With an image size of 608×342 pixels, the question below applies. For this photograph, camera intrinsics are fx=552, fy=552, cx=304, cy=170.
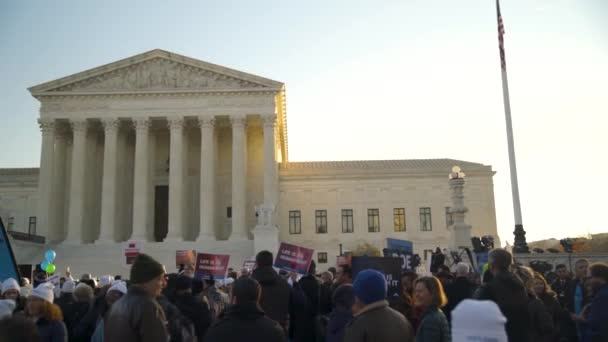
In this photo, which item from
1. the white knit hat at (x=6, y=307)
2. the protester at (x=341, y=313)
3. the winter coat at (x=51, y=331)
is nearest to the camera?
the winter coat at (x=51, y=331)

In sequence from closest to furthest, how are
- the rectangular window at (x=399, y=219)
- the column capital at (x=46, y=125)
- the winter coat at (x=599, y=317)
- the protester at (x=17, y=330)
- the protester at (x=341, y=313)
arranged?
1. the protester at (x=17, y=330)
2. the protester at (x=341, y=313)
3. the winter coat at (x=599, y=317)
4. the column capital at (x=46, y=125)
5. the rectangular window at (x=399, y=219)

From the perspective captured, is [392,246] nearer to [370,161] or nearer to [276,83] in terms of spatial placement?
[276,83]

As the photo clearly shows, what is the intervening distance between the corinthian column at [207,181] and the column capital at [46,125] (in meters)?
11.8

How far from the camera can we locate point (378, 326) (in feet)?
14.6

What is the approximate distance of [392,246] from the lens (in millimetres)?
16859

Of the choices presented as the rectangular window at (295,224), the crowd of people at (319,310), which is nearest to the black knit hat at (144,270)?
the crowd of people at (319,310)

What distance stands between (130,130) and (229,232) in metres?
12.4

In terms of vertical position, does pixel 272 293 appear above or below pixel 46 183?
below

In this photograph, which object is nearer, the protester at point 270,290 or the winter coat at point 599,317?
the winter coat at point 599,317

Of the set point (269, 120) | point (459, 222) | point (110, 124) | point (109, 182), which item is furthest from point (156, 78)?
point (459, 222)

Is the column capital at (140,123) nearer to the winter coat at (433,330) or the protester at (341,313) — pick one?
the protester at (341,313)

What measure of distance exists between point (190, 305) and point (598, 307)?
17.4ft

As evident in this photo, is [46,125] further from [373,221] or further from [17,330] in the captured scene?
[17,330]

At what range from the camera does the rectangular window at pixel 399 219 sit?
49812 millimetres
